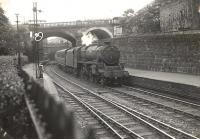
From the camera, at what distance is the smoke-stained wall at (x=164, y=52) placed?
18.2m

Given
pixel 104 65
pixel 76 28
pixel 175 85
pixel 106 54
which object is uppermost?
pixel 76 28

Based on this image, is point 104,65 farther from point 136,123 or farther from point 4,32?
point 4,32

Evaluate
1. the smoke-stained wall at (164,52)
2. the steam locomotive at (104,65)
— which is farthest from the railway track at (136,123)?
the smoke-stained wall at (164,52)

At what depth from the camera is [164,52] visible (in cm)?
2133

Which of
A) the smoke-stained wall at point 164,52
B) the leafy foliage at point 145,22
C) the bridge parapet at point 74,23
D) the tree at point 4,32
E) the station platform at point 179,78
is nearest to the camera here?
the station platform at point 179,78

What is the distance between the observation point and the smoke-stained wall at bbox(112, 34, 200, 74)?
1820 centimetres

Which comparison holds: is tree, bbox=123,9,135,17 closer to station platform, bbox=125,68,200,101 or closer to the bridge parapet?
the bridge parapet

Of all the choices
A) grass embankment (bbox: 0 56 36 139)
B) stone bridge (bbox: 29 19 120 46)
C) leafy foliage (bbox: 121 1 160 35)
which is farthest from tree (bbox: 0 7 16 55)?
grass embankment (bbox: 0 56 36 139)

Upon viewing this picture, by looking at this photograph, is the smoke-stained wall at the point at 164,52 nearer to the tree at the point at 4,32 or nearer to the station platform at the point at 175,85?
the station platform at the point at 175,85

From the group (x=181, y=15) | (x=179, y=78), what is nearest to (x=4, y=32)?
(x=181, y=15)

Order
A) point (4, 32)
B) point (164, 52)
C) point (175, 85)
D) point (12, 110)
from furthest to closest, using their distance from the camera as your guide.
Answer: point (4, 32), point (164, 52), point (175, 85), point (12, 110)

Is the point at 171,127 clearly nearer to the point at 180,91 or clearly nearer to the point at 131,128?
the point at 131,128

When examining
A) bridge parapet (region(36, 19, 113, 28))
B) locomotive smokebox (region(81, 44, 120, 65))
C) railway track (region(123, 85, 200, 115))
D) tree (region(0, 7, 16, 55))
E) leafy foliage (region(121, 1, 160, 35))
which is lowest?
railway track (region(123, 85, 200, 115))

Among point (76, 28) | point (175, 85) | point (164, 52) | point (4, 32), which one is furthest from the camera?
point (76, 28)
